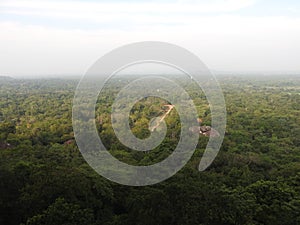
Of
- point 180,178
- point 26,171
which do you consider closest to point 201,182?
point 180,178

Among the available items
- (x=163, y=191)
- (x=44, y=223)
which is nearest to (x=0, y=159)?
(x=44, y=223)

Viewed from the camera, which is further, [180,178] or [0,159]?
[0,159]

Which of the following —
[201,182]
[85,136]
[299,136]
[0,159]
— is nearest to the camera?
[201,182]

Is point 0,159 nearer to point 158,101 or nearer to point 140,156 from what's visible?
point 140,156

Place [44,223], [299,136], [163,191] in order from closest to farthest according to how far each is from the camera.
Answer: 1. [44,223]
2. [163,191]
3. [299,136]

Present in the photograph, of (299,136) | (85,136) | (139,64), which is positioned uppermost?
(139,64)

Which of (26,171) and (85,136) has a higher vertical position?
(85,136)

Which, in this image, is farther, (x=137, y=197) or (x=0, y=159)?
(x=0, y=159)

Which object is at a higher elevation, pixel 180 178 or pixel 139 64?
pixel 139 64

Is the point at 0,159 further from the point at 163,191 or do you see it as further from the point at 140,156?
the point at 163,191
